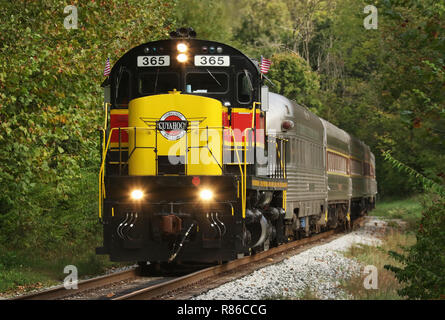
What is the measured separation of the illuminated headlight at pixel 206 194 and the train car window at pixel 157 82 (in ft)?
6.40

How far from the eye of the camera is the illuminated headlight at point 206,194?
10.9 meters

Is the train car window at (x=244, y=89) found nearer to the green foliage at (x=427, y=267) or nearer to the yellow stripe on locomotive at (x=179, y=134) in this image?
the yellow stripe on locomotive at (x=179, y=134)

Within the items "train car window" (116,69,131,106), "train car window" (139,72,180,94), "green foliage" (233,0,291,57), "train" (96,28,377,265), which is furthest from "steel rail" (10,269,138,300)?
"green foliage" (233,0,291,57)

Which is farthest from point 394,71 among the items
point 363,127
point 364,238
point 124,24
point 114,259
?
point 363,127

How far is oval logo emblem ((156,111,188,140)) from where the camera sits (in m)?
11.3

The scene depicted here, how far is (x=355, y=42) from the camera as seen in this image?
6172 centimetres

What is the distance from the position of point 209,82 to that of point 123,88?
1515 mm

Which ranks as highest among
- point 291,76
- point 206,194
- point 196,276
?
point 291,76

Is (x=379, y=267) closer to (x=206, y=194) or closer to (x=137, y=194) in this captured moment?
(x=206, y=194)

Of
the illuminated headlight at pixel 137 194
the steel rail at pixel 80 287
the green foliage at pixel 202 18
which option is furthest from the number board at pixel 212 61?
the green foliage at pixel 202 18

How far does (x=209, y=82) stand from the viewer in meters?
11.9

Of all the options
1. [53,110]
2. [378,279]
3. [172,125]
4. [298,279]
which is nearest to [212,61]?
[172,125]

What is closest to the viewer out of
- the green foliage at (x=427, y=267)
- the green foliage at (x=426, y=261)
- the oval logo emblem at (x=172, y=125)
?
the green foliage at (x=426, y=261)

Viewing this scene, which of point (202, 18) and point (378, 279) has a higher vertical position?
point (202, 18)
